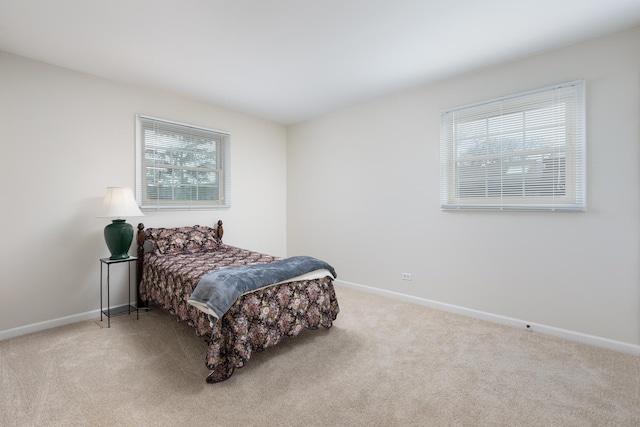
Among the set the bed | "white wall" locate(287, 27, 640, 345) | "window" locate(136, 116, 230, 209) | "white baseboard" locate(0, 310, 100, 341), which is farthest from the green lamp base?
"white wall" locate(287, 27, 640, 345)

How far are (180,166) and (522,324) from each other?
13.7ft

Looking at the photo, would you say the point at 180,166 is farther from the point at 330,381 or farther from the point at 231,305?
the point at 330,381

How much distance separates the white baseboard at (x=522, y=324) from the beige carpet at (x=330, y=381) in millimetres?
88

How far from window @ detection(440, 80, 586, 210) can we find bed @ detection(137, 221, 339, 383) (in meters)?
1.78

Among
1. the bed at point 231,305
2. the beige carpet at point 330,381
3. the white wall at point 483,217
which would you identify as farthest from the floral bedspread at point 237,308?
the white wall at point 483,217

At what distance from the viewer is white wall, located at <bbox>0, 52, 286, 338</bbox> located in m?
2.68

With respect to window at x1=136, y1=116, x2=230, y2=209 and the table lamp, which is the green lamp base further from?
window at x1=136, y1=116, x2=230, y2=209

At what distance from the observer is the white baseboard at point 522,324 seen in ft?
7.84

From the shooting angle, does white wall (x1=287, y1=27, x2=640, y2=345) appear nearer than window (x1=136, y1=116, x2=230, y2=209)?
Yes

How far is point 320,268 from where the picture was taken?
273 centimetres

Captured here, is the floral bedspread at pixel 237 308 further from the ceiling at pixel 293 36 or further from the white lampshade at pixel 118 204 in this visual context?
the ceiling at pixel 293 36

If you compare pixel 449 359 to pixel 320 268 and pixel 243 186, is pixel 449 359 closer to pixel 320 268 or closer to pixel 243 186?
pixel 320 268

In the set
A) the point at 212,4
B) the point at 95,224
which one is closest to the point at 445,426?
the point at 212,4

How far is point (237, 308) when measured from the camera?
2.07 metres
